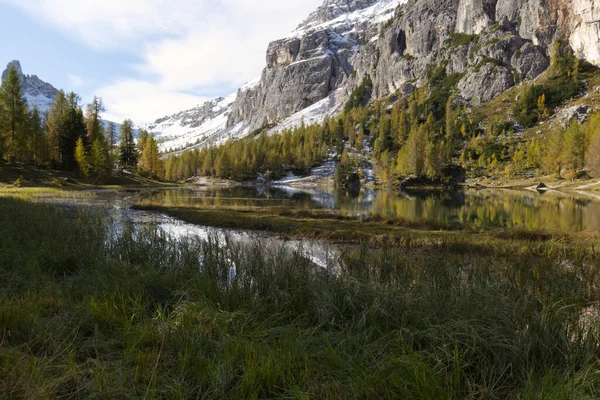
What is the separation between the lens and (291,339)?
13.2 ft

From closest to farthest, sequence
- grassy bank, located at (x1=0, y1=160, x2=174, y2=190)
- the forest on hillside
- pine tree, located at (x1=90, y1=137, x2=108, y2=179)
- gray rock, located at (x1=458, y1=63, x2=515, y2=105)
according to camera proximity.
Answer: grassy bank, located at (x1=0, y1=160, x2=174, y2=190) → pine tree, located at (x1=90, y1=137, x2=108, y2=179) → the forest on hillside → gray rock, located at (x1=458, y1=63, x2=515, y2=105)

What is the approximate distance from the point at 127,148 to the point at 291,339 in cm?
9980

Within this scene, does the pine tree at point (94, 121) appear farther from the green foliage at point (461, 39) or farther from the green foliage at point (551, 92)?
the green foliage at point (461, 39)

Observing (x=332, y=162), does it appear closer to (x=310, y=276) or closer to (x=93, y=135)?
(x=93, y=135)

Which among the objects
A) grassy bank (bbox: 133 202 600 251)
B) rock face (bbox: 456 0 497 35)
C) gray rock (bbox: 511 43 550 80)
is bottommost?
grassy bank (bbox: 133 202 600 251)

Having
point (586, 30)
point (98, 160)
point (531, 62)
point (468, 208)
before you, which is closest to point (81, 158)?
point (98, 160)

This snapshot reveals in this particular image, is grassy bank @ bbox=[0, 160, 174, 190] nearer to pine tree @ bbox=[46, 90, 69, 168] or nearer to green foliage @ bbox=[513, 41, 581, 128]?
pine tree @ bbox=[46, 90, 69, 168]

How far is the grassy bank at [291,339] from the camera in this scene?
3068mm

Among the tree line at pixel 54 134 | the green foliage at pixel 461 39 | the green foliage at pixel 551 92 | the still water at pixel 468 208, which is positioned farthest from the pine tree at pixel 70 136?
the green foliage at pixel 461 39

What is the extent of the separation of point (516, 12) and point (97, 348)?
22368 centimetres

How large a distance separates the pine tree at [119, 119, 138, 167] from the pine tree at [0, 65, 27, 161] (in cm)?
3493

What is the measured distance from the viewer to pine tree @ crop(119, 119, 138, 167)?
3452 inches

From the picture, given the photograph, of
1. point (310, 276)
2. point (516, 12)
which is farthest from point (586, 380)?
point (516, 12)

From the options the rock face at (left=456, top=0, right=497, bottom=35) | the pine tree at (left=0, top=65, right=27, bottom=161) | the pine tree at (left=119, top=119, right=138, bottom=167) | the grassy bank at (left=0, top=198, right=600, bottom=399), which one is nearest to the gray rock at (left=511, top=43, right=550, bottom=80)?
the rock face at (left=456, top=0, right=497, bottom=35)
